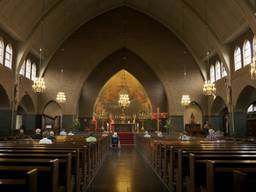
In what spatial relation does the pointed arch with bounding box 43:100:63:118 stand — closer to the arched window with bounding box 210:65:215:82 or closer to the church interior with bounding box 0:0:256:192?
the church interior with bounding box 0:0:256:192

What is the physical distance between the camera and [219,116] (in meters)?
28.8

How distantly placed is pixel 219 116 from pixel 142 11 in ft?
44.4

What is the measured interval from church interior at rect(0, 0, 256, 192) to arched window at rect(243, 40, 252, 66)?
5.2 inches

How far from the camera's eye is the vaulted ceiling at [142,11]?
19359mm

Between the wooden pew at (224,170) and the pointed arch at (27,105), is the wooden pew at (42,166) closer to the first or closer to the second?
the wooden pew at (224,170)

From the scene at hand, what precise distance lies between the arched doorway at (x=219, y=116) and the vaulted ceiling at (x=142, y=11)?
4.94 m

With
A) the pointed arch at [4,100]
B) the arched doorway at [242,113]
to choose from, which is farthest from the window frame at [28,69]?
the arched doorway at [242,113]

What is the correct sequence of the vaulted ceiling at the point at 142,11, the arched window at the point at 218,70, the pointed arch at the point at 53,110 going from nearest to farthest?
1. the vaulted ceiling at the point at 142,11
2. the arched window at the point at 218,70
3. the pointed arch at the point at 53,110

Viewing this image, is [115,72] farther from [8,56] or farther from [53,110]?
[8,56]

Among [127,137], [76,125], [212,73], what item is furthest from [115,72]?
[212,73]

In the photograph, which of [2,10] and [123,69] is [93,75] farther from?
[2,10]

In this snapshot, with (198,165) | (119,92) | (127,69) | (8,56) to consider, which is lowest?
(198,165)

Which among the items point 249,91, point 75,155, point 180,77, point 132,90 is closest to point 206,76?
point 180,77

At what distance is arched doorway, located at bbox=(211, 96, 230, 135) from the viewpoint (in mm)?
28172
